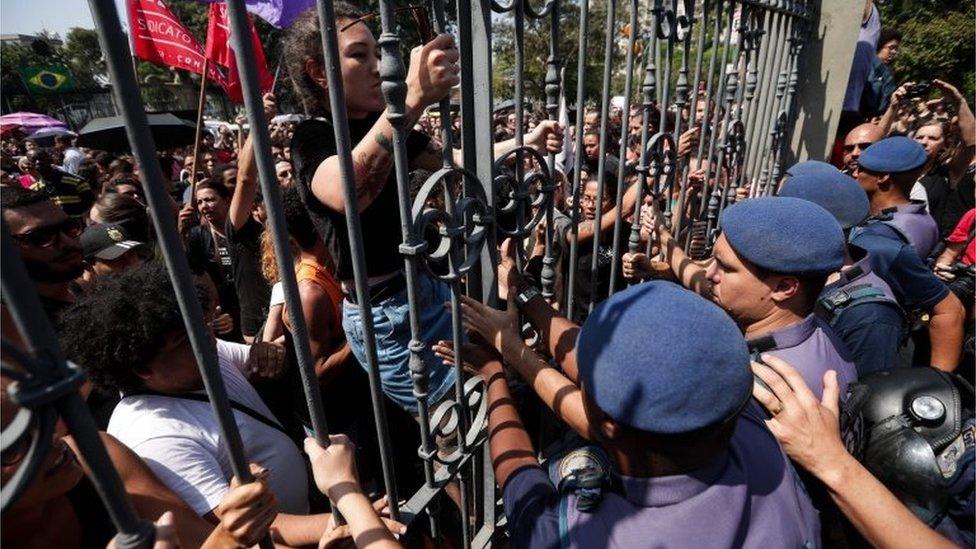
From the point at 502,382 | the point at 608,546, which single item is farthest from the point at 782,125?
the point at 608,546

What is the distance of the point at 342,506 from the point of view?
1200 mm

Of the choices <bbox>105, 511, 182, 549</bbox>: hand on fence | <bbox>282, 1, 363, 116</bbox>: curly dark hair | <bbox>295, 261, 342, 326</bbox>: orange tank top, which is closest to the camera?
<bbox>105, 511, 182, 549</bbox>: hand on fence

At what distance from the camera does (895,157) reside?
307 centimetres

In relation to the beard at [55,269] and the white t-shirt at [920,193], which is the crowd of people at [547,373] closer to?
the beard at [55,269]

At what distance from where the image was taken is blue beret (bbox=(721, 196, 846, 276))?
1.77 meters

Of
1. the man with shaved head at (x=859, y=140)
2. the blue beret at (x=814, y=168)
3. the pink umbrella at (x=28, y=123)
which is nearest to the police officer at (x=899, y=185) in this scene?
the blue beret at (x=814, y=168)

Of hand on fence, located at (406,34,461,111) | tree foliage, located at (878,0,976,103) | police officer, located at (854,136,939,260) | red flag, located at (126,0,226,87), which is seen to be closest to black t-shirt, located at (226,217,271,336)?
red flag, located at (126,0,226,87)

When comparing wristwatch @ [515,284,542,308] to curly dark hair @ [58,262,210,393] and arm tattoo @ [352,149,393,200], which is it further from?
curly dark hair @ [58,262,210,393]

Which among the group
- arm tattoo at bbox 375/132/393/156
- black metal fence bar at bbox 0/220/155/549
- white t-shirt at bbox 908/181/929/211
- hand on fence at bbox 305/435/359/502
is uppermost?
arm tattoo at bbox 375/132/393/156

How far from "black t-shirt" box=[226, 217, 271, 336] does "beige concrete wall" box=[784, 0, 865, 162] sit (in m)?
4.81

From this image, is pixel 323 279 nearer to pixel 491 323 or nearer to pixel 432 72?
pixel 491 323

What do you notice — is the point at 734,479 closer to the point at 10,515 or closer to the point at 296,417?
the point at 10,515

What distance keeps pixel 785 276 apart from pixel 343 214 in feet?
4.95

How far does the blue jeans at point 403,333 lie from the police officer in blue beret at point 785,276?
1122 mm
